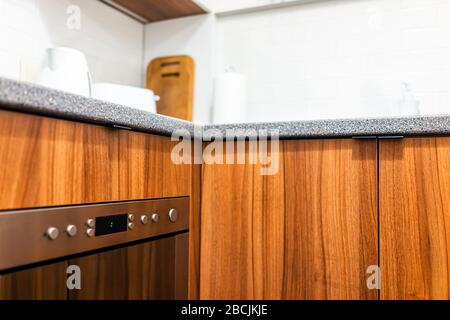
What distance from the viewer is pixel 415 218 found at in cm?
98

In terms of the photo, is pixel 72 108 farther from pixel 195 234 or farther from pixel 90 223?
pixel 195 234

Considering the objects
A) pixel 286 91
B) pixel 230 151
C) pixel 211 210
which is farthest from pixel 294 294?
pixel 286 91

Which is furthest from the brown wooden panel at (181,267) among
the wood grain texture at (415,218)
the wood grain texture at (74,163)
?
the wood grain texture at (415,218)

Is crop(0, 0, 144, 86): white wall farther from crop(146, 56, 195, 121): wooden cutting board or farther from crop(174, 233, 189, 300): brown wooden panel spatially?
crop(174, 233, 189, 300): brown wooden panel

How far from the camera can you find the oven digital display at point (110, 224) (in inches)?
31.5

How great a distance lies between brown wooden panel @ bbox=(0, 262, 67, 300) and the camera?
2.08 feet

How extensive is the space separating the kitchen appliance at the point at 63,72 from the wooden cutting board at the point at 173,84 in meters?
0.59

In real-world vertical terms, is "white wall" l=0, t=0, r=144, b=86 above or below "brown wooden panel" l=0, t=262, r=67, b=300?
above

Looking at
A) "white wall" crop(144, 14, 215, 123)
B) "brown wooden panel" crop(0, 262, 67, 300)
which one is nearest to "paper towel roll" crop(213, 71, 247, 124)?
"white wall" crop(144, 14, 215, 123)

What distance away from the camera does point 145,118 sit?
92cm

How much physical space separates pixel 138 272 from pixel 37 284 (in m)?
0.26

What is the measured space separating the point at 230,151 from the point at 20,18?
0.76m

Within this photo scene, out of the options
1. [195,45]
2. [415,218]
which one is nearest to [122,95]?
[195,45]

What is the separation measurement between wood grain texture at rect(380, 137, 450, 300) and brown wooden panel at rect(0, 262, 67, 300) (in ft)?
2.46
